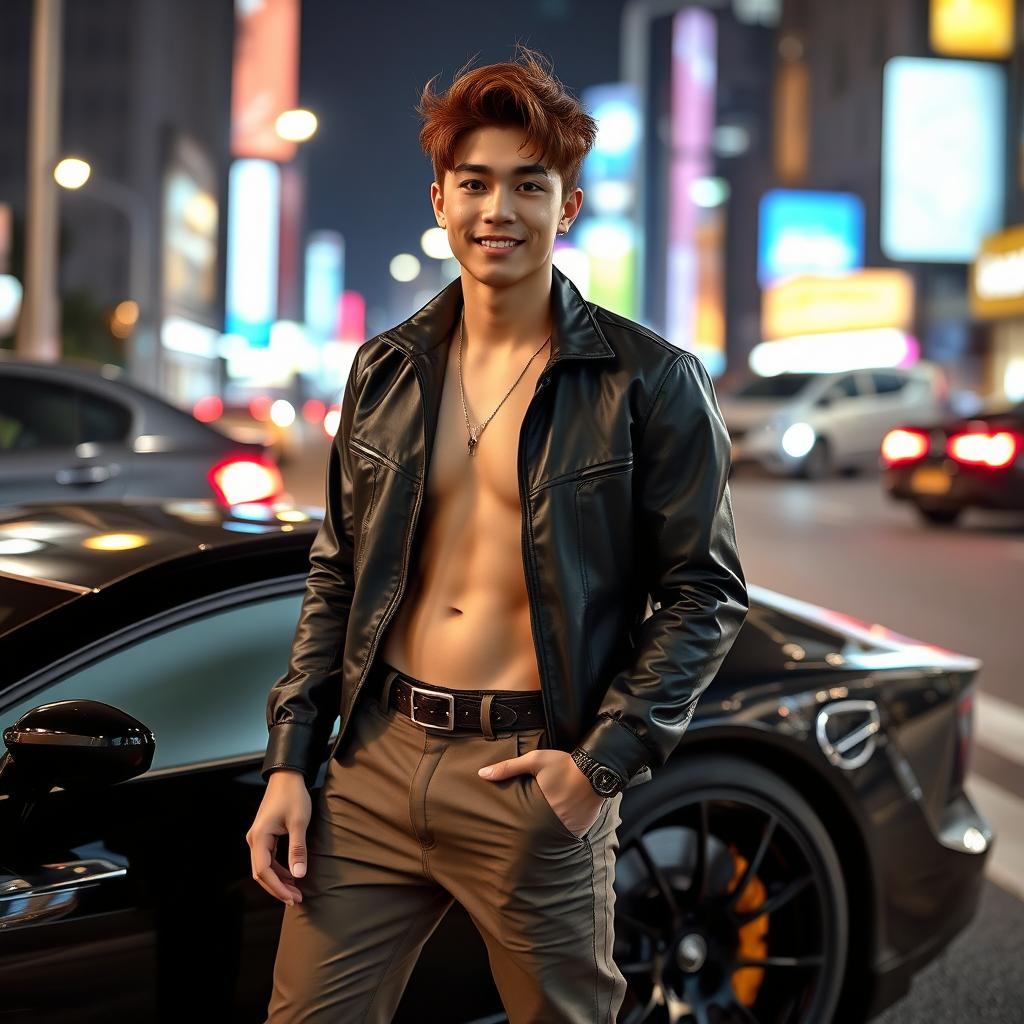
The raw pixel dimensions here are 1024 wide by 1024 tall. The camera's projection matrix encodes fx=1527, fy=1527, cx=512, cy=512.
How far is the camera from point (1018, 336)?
4025 centimetres

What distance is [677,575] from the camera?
2.14 meters

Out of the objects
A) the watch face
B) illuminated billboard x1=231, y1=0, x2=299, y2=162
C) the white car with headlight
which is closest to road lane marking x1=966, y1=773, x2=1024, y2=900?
the watch face

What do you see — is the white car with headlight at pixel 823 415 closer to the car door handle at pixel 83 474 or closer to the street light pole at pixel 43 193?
the street light pole at pixel 43 193

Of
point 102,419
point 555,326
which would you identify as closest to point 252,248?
point 102,419

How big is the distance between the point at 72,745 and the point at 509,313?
0.87 m

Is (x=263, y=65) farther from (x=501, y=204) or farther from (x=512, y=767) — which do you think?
(x=512, y=767)

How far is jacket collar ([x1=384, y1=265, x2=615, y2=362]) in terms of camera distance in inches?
85.4

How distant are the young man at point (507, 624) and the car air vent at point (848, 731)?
109 cm

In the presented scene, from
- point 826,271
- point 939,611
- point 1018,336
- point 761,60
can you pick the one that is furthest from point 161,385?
point 761,60

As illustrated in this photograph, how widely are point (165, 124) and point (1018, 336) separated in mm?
60001

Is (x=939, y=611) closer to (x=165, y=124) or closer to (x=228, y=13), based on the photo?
(x=165, y=124)

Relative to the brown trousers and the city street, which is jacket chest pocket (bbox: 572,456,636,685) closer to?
the brown trousers

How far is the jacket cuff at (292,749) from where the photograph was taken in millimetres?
2174

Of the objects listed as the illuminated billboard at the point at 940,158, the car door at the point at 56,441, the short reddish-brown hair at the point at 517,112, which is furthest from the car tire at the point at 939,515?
the illuminated billboard at the point at 940,158
